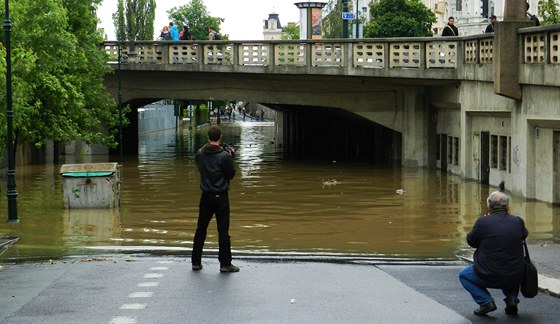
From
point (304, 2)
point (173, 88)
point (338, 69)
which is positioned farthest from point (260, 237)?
point (304, 2)

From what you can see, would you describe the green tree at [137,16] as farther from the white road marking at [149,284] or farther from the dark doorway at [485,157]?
the white road marking at [149,284]

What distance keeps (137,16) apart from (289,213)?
66649mm

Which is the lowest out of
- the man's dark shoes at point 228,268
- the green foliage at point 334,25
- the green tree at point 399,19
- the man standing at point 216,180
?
the man's dark shoes at point 228,268

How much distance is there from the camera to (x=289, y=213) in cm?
2655

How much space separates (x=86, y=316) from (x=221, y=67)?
1304 inches

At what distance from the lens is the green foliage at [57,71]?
33.0 m

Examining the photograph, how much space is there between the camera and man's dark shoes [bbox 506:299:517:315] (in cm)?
1141

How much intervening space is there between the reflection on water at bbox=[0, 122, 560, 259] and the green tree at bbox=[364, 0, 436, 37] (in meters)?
25.3

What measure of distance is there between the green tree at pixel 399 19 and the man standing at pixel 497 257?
55.9m

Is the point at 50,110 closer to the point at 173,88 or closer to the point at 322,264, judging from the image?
the point at 173,88

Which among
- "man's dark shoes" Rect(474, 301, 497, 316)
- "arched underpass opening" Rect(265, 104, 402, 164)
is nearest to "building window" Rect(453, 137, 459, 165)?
"arched underpass opening" Rect(265, 104, 402, 164)

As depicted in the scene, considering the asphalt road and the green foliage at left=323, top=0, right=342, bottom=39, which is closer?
the asphalt road

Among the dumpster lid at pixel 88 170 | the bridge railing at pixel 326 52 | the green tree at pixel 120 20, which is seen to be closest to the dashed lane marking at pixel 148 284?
the dumpster lid at pixel 88 170

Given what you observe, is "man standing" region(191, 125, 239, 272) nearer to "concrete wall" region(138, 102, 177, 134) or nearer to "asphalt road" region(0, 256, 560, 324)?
"asphalt road" region(0, 256, 560, 324)
